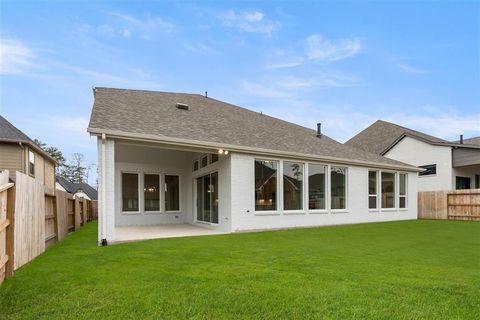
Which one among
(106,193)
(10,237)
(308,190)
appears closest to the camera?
(10,237)

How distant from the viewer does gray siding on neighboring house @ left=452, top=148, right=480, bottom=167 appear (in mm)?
18250

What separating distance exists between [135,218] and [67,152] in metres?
47.8

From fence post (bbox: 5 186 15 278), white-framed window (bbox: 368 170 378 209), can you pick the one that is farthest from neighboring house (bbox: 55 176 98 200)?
fence post (bbox: 5 186 15 278)

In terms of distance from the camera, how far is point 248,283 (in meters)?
4.38

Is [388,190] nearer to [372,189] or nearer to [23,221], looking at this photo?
[372,189]

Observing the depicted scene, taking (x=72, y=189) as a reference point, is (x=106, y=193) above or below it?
above

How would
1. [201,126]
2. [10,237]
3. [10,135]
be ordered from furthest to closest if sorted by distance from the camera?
1. [10,135]
2. [201,126]
3. [10,237]

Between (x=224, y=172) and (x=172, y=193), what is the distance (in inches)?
169

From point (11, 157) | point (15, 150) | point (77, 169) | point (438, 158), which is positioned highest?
point (15, 150)

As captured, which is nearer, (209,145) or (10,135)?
(209,145)

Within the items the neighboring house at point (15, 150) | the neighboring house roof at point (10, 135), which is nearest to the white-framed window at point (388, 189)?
the neighboring house at point (15, 150)

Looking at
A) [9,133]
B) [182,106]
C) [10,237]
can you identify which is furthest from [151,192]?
[10,237]

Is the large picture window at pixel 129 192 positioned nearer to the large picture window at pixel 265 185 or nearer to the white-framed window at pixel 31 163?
the large picture window at pixel 265 185

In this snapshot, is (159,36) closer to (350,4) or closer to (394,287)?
(350,4)
